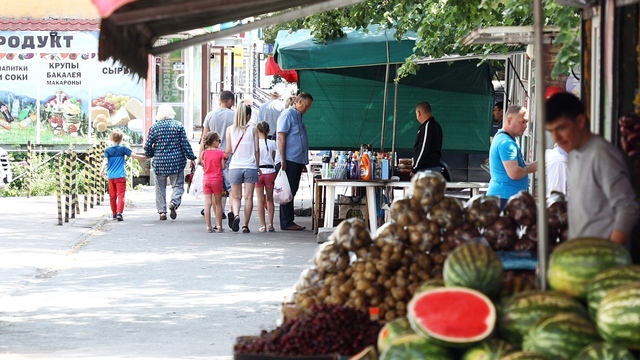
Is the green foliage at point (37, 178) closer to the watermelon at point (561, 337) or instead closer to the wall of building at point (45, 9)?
the wall of building at point (45, 9)

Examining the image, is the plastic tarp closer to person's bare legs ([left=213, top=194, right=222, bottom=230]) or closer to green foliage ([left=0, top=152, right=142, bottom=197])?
person's bare legs ([left=213, top=194, right=222, bottom=230])

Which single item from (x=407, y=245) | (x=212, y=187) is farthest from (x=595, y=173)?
(x=212, y=187)

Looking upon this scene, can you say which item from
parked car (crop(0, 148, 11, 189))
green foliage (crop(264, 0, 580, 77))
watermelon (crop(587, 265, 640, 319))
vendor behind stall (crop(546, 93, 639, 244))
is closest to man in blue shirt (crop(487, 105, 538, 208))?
green foliage (crop(264, 0, 580, 77))

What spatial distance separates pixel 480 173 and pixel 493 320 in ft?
54.9

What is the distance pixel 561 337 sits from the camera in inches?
177

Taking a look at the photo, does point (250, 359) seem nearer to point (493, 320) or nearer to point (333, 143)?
point (493, 320)

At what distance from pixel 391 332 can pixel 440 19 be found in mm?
9035

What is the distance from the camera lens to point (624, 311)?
4.44 meters

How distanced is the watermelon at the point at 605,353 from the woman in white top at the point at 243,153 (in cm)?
1277

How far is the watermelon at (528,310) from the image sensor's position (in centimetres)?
480

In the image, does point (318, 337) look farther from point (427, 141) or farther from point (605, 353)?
point (427, 141)

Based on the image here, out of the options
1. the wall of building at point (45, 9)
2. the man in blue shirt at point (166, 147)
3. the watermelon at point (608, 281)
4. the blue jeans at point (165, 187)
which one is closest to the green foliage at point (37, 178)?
the wall of building at point (45, 9)

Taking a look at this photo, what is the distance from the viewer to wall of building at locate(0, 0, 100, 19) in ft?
100

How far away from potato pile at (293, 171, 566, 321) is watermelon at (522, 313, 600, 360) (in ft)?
5.52
